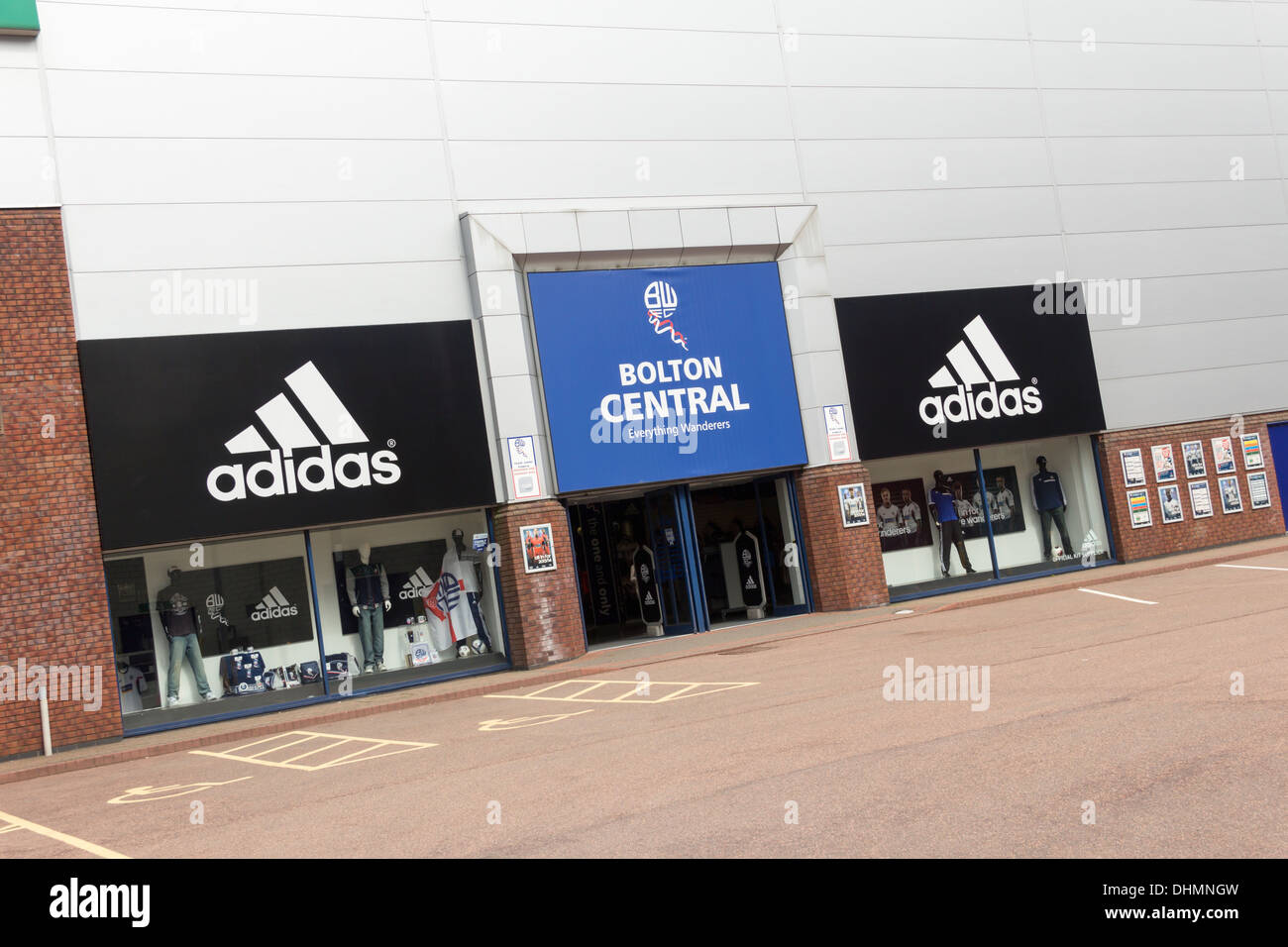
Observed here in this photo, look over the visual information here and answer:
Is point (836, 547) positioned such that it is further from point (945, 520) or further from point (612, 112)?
point (612, 112)

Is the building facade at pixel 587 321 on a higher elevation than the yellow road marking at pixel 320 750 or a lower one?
higher

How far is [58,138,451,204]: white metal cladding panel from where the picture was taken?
1611 cm

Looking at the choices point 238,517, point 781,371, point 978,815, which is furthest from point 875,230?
point 978,815

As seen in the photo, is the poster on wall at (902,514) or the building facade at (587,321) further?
the poster on wall at (902,514)

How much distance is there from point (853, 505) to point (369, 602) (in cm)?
816

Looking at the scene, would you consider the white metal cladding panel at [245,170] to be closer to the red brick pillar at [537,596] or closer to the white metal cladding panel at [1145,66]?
the red brick pillar at [537,596]

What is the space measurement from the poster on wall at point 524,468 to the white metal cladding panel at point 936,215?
668cm

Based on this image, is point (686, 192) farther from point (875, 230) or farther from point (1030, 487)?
point (1030, 487)

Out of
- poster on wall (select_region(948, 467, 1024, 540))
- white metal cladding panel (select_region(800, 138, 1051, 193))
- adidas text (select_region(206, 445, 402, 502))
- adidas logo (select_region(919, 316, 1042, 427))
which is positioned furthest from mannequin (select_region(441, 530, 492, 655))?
poster on wall (select_region(948, 467, 1024, 540))

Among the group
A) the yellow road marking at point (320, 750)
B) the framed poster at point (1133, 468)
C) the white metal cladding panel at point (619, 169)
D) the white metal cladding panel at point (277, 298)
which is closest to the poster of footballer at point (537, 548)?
the white metal cladding panel at point (277, 298)

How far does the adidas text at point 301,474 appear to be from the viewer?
1627cm

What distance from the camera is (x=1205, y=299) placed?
23.6 m

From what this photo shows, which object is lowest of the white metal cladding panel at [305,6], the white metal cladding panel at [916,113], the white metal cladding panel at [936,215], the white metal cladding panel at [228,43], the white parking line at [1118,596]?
the white parking line at [1118,596]

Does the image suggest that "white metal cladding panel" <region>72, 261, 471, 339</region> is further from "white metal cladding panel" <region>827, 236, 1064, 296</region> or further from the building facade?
"white metal cladding panel" <region>827, 236, 1064, 296</region>
